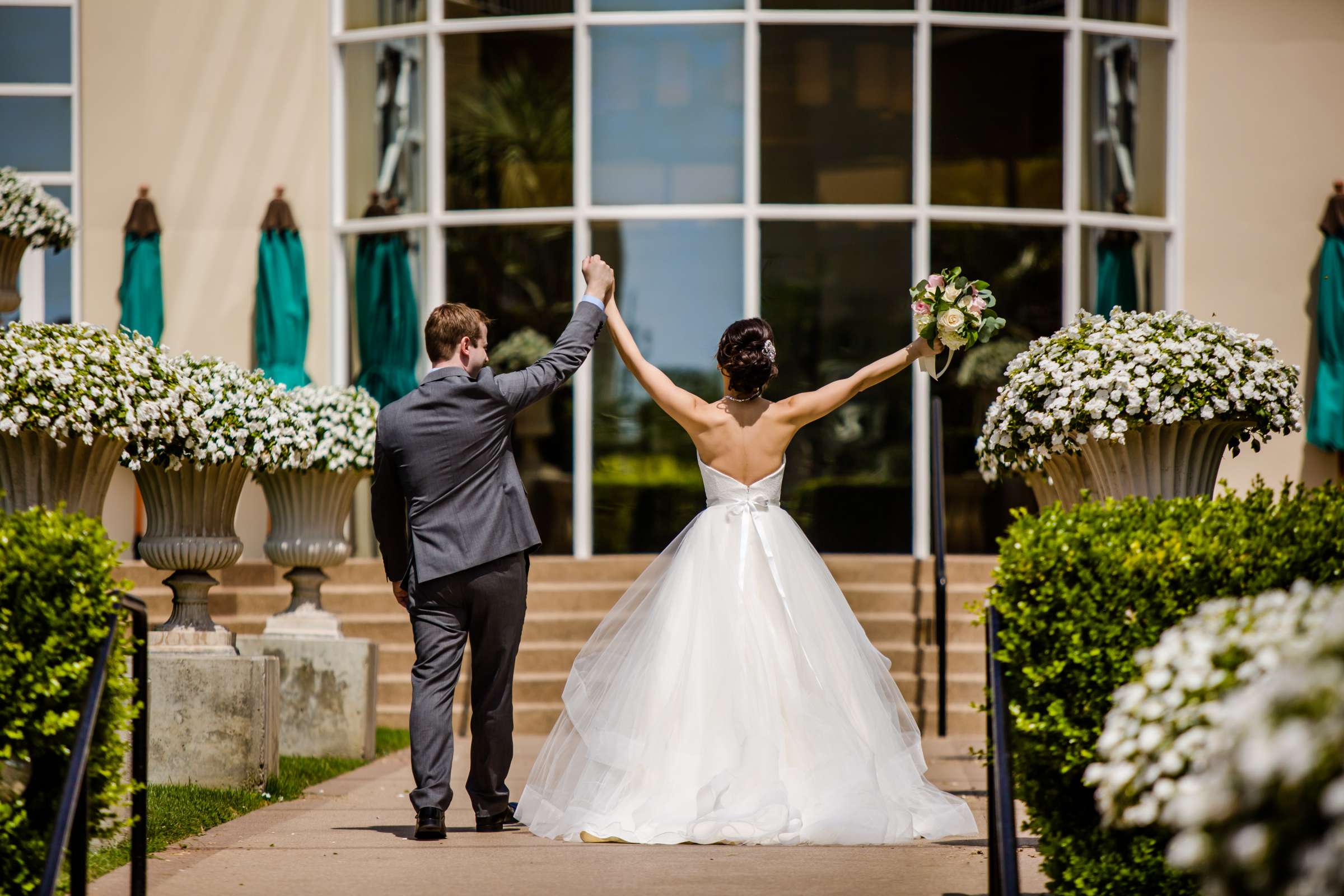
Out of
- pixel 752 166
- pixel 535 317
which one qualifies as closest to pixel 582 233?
pixel 535 317

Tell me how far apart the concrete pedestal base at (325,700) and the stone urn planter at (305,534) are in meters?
0.27

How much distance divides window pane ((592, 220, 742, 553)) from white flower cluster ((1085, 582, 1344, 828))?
878 centimetres

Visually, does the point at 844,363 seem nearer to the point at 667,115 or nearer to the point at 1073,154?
the point at 667,115

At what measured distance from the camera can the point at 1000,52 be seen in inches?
476

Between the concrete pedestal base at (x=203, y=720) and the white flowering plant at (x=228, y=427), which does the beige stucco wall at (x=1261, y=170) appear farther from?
the concrete pedestal base at (x=203, y=720)

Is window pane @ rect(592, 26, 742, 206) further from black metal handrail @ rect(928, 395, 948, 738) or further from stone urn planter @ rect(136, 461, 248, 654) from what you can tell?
stone urn planter @ rect(136, 461, 248, 654)

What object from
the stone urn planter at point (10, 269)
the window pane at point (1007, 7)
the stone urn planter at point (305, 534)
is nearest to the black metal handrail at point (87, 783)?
the stone urn planter at point (305, 534)

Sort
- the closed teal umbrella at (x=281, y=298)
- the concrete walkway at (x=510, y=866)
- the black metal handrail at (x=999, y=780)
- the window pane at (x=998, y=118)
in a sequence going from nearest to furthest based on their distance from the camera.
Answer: the black metal handrail at (x=999, y=780), the concrete walkway at (x=510, y=866), the window pane at (x=998, y=118), the closed teal umbrella at (x=281, y=298)

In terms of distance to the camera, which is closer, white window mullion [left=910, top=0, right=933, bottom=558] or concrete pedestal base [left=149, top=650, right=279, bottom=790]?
concrete pedestal base [left=149, top=650, right=279, bottom=790]

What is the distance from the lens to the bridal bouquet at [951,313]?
19.7 feet

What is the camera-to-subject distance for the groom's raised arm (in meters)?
5.86

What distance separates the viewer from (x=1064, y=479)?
6.55 m

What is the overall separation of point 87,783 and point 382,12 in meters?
9.72

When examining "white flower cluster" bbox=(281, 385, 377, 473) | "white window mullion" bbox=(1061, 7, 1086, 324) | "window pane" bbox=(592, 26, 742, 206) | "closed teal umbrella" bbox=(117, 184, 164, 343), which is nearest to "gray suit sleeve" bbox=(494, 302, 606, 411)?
"white flower cluster" bbox=(281, 385, 377, 473)
